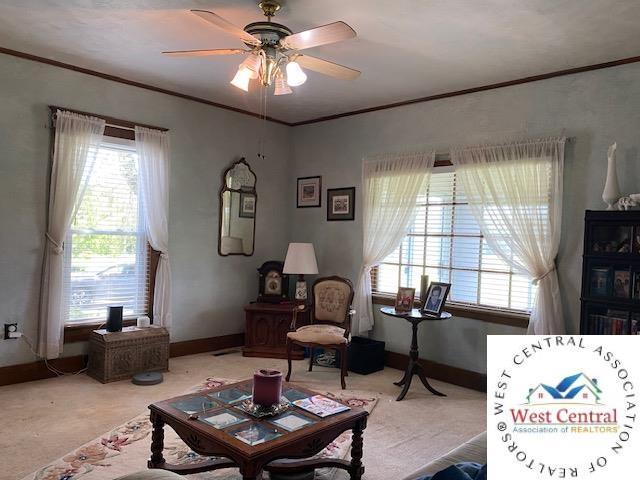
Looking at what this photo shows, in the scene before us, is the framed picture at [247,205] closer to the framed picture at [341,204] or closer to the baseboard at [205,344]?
the framed picture at [341,204]

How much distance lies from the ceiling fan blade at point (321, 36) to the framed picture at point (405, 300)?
7.89ft

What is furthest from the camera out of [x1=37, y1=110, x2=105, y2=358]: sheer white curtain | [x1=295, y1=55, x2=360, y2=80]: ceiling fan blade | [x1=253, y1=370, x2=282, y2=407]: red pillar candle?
[x1=37, y1=110, x2=105, y2=358]: sheer white curtain

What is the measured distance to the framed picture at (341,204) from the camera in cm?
517

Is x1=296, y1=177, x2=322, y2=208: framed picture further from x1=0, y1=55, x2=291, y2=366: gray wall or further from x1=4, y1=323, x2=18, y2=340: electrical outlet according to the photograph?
x1=4, y1=323, x2=18, y2=340: electrical outlet

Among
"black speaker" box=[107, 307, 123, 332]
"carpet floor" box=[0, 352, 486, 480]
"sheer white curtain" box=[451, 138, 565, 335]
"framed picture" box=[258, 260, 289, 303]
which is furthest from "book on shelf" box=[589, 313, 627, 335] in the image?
"black speaker" box=[107, 307, 123, 332]

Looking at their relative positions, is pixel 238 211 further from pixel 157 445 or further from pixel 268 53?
pixel 157 445

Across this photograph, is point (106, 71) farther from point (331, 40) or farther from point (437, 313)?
point (437, 313)

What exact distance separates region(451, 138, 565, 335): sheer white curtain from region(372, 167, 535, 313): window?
0.19 meters

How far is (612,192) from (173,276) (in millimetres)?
3940

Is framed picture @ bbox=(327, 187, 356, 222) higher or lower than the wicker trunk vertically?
higher

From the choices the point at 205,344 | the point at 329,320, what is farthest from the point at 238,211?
the point at 329,320

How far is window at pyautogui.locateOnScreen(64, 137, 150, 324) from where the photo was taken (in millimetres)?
4203

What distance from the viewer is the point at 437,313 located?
3.95 meters

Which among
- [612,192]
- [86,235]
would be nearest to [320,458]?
[612,192]
